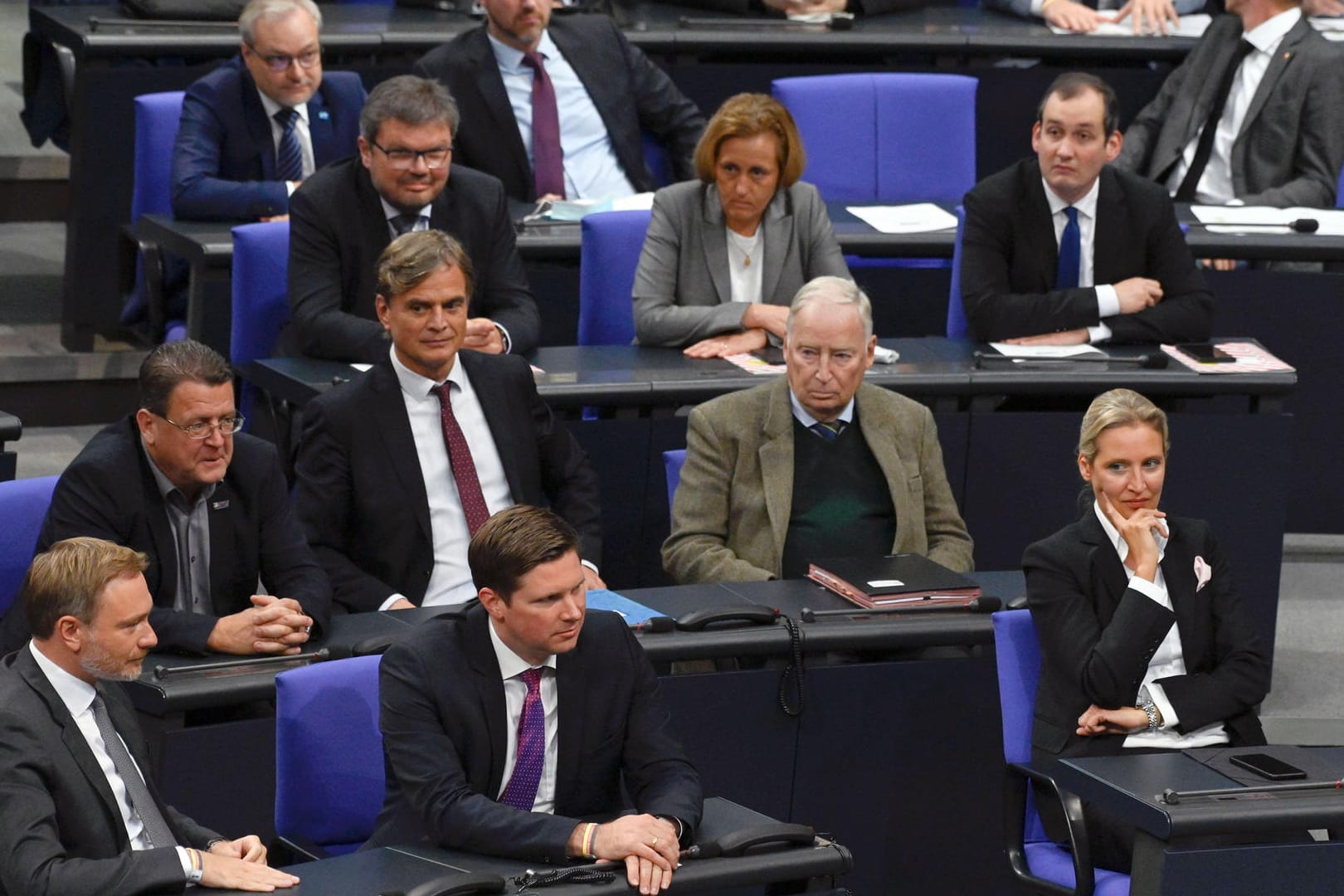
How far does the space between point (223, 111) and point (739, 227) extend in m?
1.36

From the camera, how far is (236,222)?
5.36m

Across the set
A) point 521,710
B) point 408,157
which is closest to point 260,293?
point 408,157

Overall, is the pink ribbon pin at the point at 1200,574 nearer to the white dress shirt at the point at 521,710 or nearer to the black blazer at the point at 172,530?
the white dress shirt at the point at 521,710

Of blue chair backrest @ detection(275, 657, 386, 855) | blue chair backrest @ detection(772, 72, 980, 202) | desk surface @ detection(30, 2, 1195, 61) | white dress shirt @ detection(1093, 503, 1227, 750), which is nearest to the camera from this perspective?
blue chair backrest @ detection(275, 657, 386, 855)

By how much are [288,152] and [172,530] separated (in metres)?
1.99

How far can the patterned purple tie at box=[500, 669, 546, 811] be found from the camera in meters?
3.25

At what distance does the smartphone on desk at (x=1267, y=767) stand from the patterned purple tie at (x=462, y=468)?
155 centimetres

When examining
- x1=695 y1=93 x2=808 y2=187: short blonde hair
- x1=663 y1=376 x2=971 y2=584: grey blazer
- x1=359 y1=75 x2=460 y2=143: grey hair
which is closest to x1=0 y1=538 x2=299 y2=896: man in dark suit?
x1=663 y1=376 x2=971 y2=584: grey blazer

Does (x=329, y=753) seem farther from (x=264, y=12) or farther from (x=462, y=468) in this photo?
(x=264, y=12)

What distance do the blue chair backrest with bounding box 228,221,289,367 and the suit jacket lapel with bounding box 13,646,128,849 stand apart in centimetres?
196

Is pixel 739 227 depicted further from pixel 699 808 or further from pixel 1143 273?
pixel 699 808

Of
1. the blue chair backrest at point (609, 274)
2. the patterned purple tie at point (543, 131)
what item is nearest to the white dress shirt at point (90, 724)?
the blue chair backrest at point (609, 274)

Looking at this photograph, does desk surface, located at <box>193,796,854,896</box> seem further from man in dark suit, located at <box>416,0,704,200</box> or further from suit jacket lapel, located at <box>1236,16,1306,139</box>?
suit jacket lapel, located at <box>1236,16,1306,139</box>

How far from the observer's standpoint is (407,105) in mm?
4734
